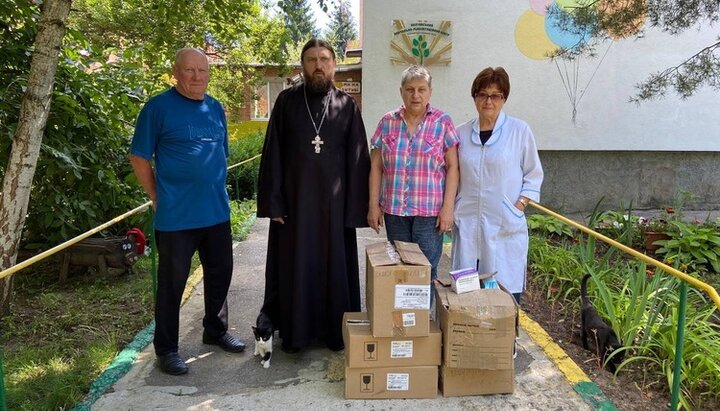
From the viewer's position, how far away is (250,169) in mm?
9242

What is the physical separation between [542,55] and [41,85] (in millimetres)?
6101

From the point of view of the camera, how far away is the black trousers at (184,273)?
2971 millimetres

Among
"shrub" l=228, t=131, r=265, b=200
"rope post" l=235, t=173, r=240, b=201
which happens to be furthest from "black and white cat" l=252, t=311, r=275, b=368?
"shrub" l=228, t=131, r=265, b=200

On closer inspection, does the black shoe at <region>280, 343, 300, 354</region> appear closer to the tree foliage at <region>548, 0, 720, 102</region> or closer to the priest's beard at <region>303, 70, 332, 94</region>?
the priest's beard at <region>303, 70, 332, 94</region>

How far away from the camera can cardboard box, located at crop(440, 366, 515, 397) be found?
2.75m

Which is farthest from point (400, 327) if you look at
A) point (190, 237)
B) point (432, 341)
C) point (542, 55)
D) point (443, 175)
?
point (542, 55)

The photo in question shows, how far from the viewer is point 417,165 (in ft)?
9.71

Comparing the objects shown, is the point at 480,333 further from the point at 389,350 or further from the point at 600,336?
the point at 600,336

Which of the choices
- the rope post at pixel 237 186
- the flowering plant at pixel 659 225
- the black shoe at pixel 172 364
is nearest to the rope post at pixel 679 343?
the black shoe at pixel 172 364

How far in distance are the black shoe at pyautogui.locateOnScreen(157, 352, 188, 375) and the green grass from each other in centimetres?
39

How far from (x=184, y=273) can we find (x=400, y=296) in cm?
132

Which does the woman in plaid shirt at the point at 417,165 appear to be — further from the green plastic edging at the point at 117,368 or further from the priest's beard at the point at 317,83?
the green plastic edging at the point at 117,368

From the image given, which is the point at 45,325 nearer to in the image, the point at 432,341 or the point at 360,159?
the point at 360,159

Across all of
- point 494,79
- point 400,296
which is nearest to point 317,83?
point 494,79
